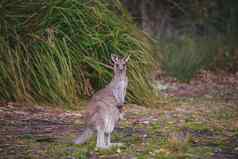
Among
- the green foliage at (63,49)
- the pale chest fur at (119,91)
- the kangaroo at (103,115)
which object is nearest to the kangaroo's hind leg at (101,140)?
the kangaroo at (103,115)

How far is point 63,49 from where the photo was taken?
29.4 ft

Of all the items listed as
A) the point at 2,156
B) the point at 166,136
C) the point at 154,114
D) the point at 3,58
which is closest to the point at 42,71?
the point at 3,58

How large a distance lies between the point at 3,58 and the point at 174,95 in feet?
11.7

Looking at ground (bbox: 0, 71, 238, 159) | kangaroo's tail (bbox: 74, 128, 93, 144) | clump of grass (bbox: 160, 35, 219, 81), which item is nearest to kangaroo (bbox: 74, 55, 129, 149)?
kangaroo's tail (bbox: 74, 128, 93, 144)

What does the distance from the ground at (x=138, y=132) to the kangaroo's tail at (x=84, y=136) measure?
5cm

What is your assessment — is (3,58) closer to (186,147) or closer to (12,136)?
(12,136)

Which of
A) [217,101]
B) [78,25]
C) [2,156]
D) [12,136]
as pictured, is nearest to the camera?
[2,156]

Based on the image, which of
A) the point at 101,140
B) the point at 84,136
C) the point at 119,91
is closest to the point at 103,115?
the point at 101,140

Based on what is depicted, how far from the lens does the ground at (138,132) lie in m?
5.83

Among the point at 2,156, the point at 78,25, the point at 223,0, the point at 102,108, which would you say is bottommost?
the point at 2,156

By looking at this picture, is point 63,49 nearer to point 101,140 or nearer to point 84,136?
point 84,136

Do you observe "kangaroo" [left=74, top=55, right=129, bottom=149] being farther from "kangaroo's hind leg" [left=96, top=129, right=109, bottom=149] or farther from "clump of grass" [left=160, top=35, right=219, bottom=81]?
"clump of grass" [left=160, top=35, right=219, bottom=81]

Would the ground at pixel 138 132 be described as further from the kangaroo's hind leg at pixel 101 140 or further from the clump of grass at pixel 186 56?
the clump of grass at pixel 186 56

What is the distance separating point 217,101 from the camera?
407 inches
